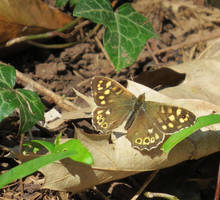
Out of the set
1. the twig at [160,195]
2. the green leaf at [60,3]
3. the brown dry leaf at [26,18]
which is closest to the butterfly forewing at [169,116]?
the twig at [160,195]

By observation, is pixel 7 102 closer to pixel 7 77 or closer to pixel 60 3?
pixel 7 77

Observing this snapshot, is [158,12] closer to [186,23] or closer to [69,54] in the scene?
[186,23]

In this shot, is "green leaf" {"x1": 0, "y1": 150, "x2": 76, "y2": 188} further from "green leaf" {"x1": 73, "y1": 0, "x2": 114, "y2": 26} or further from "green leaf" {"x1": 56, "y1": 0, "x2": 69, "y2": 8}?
"green leaf" {"x1": 56, "y1": 0, "x2": 69, "y2": 8}

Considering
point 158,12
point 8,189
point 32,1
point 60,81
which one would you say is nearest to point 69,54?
point 60,81

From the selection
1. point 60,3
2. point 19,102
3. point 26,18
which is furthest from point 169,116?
point 60,3

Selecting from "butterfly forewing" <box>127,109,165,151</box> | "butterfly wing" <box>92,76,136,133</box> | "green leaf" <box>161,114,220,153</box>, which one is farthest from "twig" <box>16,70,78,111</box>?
"green leaf" <box>161,114,220,153</box>

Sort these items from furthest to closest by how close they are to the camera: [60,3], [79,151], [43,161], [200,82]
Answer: [60,3], [200,82], [79,151], [43,161]

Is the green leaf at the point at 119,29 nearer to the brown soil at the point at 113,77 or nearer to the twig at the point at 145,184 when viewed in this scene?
the brown soil at the point at 113,77
